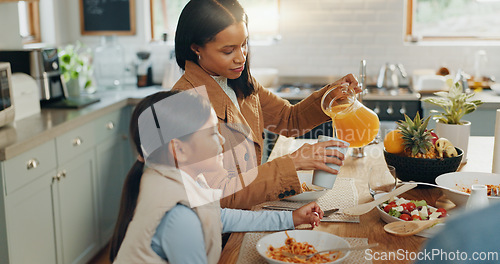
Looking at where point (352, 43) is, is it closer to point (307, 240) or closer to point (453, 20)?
point (453, 20)

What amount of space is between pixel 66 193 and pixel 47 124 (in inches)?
16.2

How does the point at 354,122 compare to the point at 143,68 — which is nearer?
the point at 354,122

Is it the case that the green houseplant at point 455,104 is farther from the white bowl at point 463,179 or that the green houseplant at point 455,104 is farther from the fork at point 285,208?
the fork at point 285,208

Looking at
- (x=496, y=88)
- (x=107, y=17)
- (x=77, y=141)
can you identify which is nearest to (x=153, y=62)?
(x=107, y=17)

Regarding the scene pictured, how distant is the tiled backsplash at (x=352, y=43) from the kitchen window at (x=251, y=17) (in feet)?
0.43

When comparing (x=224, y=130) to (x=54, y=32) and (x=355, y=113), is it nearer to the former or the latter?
(x=355, y=113)

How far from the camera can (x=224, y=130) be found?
180 centimetres

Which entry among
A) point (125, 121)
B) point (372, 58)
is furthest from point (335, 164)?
point (372, 58)

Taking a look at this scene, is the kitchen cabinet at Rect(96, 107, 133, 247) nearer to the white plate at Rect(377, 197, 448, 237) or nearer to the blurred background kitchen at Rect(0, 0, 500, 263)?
the blurred background kitchen at Rect(0, 0, 500, 263)

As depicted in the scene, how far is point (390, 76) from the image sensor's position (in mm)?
4203

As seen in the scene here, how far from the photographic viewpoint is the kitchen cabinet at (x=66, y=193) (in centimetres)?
256

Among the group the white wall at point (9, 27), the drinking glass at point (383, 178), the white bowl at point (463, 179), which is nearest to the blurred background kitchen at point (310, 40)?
the white wall at point (9, 27)

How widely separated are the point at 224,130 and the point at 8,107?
4.91 feet

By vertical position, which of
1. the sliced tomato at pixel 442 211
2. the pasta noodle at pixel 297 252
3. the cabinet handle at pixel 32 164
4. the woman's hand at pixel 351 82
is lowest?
the cabinet handle at pixel 32 164
